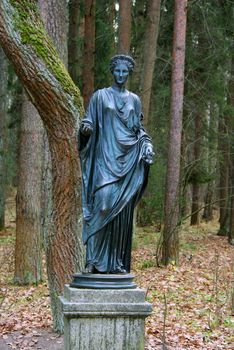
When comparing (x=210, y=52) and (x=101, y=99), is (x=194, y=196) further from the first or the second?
(x=101, y=99)

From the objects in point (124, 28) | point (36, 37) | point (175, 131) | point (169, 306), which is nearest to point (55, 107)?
point (36, 37)

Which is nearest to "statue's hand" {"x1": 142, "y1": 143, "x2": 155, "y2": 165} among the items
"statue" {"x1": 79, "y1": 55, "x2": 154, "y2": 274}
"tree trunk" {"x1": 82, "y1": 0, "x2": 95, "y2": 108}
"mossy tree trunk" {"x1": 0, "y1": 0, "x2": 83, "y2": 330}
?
"statue" {"x1": 79, "y1": 55, "x2": 154, "y2": 274}

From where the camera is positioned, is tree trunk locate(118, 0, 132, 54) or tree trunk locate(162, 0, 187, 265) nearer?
tree trunk locate(162, 0, 187, 265)

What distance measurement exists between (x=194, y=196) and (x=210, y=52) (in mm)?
6204

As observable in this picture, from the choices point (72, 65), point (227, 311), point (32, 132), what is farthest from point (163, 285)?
point (72, 65)

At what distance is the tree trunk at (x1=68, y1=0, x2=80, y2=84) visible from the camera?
1881cm

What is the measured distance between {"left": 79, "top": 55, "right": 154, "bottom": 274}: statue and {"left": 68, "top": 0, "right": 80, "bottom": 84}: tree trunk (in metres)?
13.3

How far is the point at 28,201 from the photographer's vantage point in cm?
1217

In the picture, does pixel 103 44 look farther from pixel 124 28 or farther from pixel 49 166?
pixel 49 166

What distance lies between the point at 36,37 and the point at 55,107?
97cm

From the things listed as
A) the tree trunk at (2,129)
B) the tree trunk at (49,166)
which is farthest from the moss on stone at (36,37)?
the tree trunk at (2,129)

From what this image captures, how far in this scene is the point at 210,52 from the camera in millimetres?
19328

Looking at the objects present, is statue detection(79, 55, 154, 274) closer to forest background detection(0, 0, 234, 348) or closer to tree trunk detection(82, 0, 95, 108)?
forest background detection(0, 0, 234, 348)

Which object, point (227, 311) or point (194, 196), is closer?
→ point (227, 311)
